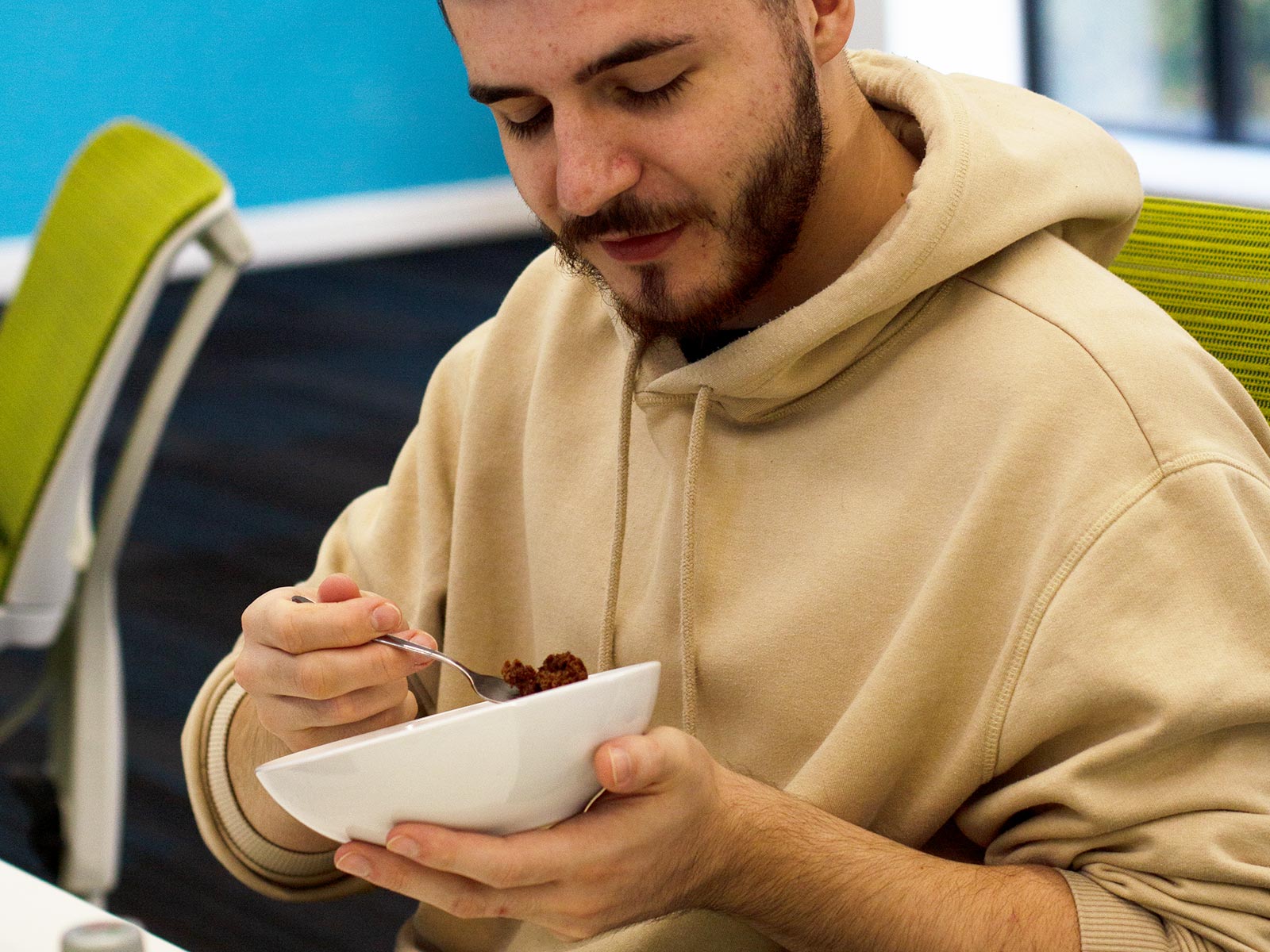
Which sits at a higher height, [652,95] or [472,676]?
[652,95]

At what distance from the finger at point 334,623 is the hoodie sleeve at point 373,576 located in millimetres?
256

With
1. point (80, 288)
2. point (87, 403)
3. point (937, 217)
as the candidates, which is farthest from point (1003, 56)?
point (937, 217)

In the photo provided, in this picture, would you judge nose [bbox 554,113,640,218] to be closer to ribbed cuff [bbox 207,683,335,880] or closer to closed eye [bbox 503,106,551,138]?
closed eye [bbox 503,106,551,138]

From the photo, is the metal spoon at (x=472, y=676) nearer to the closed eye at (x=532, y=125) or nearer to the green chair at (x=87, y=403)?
the closed eye at (x=532, y=125)

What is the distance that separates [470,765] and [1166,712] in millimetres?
357

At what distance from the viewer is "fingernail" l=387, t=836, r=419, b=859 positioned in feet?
2.38

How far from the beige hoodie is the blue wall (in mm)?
4572

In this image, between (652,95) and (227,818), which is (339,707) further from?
(652,95)

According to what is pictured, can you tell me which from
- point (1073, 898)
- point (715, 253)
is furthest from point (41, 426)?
point (1073, 898)

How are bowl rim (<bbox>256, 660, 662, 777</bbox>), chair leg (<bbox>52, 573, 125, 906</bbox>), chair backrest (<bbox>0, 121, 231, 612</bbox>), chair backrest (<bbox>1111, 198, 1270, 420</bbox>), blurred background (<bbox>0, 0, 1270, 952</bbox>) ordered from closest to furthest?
bowl rim (<bbox>256, 660, 662, 777</bbox>) → chair backrest (<bbox>1111, 198, 1270, 420</bbox>) → chair backrest (<bbox>0, 121, 231, 612</bbox>) → chair leg (<bbox>52, 573, 125, 906</bbox>) → blurred background (<bbox>0, 0, 1270, 952</bbox>)

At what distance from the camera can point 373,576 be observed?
124 cm

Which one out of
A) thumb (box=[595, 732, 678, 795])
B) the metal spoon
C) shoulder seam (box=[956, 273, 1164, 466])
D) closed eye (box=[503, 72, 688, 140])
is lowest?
the metal spoon

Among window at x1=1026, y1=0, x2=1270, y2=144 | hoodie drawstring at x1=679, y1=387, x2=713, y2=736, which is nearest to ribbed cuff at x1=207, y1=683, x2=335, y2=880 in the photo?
hoodie drawstring at x1=679, y1=387, x2=713, y2=736

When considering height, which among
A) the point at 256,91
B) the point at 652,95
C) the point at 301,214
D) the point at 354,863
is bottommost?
the point at 301,214
